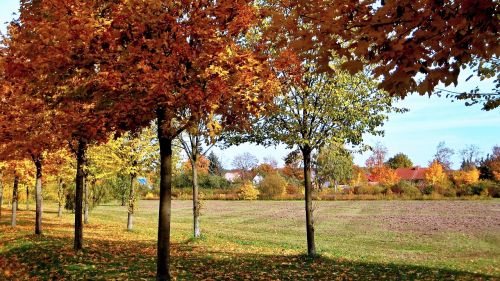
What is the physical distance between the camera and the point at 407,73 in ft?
13.2

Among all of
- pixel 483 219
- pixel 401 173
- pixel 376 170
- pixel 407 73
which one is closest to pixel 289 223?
pixel 483 219

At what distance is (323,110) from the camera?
1409 centimetres

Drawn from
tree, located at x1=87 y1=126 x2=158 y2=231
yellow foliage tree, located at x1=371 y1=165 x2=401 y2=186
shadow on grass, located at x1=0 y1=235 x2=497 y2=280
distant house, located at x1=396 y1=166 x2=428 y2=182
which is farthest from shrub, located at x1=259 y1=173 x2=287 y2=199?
shadow on grass, located at x1=0 y1=235 x2=497 y2=280

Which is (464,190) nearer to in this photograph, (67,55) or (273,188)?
(273,188)

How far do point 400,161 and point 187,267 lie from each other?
13821 cm

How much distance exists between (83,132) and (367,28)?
310 inches

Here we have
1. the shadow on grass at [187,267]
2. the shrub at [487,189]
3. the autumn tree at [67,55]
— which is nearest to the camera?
the autumn tree at [67,55]

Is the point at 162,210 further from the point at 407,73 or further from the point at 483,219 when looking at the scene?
the point at 483,219

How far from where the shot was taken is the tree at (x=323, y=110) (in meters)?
13.9

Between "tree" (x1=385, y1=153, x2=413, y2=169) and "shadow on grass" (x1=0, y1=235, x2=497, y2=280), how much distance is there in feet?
432

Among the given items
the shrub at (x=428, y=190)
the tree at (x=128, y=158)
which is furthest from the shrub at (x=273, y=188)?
the tree at (x=128, y=158)

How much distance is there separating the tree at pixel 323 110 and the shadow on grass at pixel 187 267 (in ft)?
7.57

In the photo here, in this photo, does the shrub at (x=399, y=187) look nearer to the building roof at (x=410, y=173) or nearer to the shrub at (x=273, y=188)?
the shrub at (x=273, y=188)

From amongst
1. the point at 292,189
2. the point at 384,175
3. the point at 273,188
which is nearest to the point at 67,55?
the point at 273,188
